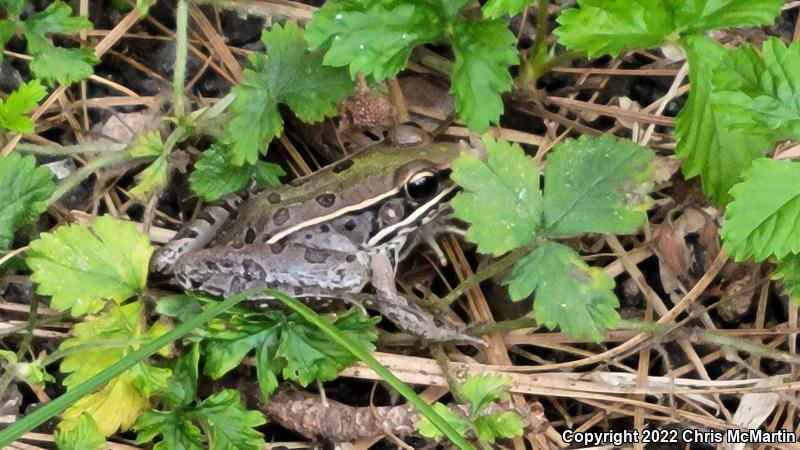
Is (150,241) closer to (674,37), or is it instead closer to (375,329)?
(375,329)

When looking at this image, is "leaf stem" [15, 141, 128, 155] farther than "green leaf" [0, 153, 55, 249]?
Yes

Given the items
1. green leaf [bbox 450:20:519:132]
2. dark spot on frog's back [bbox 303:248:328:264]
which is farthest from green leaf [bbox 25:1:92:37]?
green leaf [bbox 450:20:519:132]

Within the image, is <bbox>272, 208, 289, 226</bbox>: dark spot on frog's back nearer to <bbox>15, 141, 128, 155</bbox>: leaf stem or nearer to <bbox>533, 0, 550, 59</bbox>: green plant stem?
<bbox>15, 141, 128, 155</bbox>: leaf stem

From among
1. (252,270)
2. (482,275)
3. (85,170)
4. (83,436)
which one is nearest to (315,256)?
(252,270)

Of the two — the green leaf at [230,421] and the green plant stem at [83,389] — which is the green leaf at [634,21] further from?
the green leaf at [230,421]

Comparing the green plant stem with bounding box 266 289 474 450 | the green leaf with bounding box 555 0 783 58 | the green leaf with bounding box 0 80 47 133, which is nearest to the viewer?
the green plant stem with bounding box 266 289 474 450

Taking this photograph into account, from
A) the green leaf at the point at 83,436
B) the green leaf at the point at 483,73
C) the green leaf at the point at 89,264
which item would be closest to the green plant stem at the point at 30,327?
the green leaf at the point at 89,264

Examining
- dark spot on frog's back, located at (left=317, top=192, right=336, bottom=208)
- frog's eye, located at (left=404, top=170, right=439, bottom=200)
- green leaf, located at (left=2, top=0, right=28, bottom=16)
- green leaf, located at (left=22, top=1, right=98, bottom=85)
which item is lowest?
dark spot on frog's back, located at (left=317, top=192, right=336, bottom=208)
